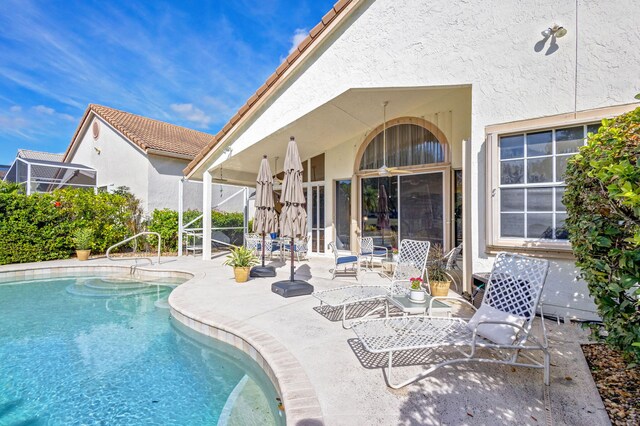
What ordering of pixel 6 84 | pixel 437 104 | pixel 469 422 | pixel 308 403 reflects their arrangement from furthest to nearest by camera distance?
pixel 6 84 < pixel 437 104 < pixel 308 403 < pixel 469 422

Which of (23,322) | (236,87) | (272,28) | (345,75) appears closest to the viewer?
(23,322)

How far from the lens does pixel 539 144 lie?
580cm

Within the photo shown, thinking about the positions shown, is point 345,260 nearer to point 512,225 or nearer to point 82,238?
point 512,225

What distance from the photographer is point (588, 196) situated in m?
3.50

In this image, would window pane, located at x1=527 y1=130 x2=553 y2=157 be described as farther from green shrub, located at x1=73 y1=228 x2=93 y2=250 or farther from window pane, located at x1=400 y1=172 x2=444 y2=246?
green shrub, located at x1=73 y1=228 x2=93 y2=250

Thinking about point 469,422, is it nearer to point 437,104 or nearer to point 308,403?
point 308,403

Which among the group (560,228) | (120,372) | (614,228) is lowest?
(120,372)

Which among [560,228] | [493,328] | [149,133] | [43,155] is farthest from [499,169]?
[43,155]

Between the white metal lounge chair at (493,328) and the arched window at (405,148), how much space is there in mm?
5944

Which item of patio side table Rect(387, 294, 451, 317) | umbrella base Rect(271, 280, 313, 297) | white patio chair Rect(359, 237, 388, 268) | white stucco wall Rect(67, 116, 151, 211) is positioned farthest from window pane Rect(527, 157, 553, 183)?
white stucco wall Rect(67, 116, 151, 211)

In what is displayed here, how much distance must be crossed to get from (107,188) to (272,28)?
1318 cm

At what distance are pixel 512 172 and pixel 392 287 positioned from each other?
10.9 feet

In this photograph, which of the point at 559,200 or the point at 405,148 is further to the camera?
the point at 405,148

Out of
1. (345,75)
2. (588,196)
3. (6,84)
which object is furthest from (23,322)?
(6,84)
